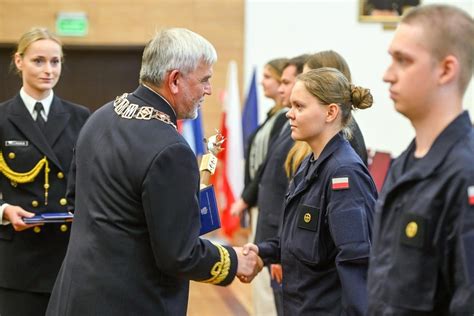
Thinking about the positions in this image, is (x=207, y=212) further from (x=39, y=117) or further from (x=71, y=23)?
(x=71, y=23)

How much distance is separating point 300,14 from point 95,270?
21.9 feet

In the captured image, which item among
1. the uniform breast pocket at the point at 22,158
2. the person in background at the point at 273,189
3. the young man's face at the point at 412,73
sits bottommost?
the person in background at the point at 273,189

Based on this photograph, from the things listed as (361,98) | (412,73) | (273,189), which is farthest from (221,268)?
(273,189)

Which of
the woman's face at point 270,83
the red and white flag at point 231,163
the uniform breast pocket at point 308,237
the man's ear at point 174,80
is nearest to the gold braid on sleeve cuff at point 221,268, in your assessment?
the uniform breast pocket at point 308,237

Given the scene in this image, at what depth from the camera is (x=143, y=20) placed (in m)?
8.68

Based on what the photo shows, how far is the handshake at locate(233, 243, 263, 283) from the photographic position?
2.57m

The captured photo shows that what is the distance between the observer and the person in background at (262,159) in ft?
15.7

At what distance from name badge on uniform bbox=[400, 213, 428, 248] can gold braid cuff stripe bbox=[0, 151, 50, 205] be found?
208cm

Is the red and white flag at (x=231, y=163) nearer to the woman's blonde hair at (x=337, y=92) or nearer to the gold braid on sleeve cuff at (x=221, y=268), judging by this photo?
the woman's blonde hair at (x=337, y=92)

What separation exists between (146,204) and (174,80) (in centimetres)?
43

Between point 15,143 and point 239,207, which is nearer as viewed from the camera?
point 15,143

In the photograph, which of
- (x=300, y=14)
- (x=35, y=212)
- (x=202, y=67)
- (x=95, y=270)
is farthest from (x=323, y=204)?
(x=300, y=14)

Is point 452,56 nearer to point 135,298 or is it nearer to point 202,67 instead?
point 202,67

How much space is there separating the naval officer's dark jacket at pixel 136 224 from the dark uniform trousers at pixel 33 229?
0.98m
